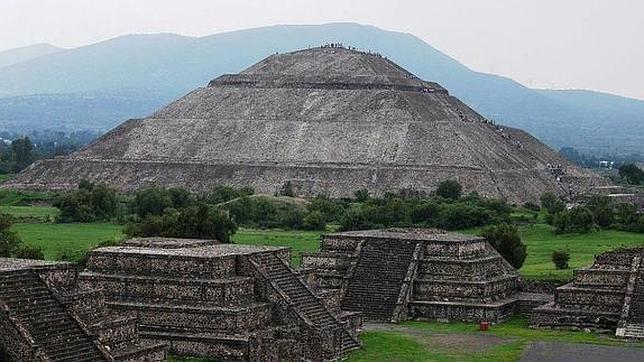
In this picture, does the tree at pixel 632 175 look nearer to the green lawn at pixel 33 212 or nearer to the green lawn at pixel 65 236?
the green lawn at pixel 33 212

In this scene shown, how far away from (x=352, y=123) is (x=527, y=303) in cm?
7720

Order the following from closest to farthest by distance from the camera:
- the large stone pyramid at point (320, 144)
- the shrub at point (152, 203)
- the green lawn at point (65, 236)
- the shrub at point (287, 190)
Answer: the green lawn at point (65, 236) < the shrub at point (152, 203) < the shrub at point (287, 190) < the large stone pyramid at point (320, 144)

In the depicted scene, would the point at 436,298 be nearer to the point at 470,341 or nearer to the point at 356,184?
the point at 470,341

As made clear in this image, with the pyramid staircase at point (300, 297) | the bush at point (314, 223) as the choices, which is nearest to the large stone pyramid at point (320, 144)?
the bush at point (314, 223)

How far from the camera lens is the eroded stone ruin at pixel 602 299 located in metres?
41.2

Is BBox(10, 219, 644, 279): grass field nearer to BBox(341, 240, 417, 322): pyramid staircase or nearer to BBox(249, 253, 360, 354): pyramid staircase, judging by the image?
BBox(341, 240, 417, 322): pyramid staircase

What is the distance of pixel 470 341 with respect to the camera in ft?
127

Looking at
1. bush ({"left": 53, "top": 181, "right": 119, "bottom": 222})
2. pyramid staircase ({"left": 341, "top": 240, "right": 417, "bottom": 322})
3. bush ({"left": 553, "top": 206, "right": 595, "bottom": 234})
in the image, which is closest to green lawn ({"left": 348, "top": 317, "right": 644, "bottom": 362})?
pyramid staircase ({"left": 341, "top": 240, "right": 417, "bottom": 322})

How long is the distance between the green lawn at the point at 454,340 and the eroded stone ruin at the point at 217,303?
1230mm

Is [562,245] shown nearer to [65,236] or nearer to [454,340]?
[65,236]

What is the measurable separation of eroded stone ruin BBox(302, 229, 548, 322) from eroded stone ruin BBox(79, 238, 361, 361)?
6.57 meters

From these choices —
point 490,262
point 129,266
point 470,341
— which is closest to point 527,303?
point 490,262

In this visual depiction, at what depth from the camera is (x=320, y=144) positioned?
119m

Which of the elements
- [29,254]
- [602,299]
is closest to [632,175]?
[602,299]
